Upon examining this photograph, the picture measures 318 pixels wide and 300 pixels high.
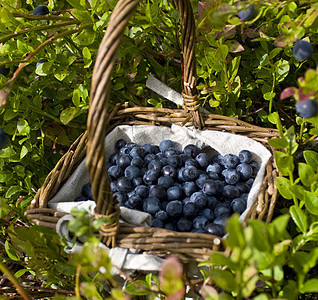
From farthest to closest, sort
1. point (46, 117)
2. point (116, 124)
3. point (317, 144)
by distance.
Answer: point (46, 117) < point (116, 124) < point (317, 144)

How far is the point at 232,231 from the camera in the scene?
0.64m

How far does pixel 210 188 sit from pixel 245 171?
5.4 inches

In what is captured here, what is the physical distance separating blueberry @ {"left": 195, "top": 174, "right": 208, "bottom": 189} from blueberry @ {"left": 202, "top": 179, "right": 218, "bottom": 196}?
0.04 metres

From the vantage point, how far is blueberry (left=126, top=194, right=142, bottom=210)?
117 centimetres

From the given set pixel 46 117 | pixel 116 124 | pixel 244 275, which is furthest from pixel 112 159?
pixel 244 275

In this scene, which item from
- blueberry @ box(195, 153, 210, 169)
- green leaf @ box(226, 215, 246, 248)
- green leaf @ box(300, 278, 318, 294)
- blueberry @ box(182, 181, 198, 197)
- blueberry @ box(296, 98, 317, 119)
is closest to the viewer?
green leaf @ box(226, 215, 246, 248)

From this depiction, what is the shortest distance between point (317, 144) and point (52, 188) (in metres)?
0.87

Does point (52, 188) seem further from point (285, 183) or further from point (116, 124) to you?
point (285, 183)

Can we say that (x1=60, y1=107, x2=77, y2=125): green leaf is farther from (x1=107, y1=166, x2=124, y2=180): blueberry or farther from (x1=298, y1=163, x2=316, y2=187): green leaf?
(x1=298, y1=163, x2=316, y2=187): green leaf

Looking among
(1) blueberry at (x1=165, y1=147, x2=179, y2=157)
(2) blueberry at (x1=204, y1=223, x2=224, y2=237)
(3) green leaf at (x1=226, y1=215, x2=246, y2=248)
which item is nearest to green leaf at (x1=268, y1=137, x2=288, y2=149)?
(2) blueberry at (x1=204, y1=223, x2=224, y2=237)

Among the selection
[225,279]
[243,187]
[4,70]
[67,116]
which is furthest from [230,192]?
[4,70]

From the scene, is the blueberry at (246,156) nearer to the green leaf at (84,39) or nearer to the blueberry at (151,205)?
the blueberry at (151,205)

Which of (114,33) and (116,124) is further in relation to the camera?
(116,124)

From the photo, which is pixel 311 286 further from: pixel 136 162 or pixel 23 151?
pixel 23 151
